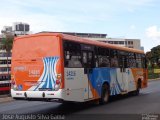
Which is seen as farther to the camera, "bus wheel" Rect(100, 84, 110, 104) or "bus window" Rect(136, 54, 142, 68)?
"bus window" Rect(136, 54, 142, 68)

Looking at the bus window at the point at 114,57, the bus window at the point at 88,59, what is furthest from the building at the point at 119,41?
the bus window at the point at 88,59

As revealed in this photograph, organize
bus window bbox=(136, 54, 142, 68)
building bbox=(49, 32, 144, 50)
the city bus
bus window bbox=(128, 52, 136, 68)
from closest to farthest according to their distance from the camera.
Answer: the city bus, bus window bbox=(128, 52, 136, 68), bus window bbox=(136, 54, 142, 68), building bbox=(49, 32, 144, 50)

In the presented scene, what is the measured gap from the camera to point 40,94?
15484mm

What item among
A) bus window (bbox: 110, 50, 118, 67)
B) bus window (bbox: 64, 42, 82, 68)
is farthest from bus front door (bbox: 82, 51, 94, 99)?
bus window (bbox: 110, 50, 118, 67)

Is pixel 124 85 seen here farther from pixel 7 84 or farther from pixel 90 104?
pixel 7 84

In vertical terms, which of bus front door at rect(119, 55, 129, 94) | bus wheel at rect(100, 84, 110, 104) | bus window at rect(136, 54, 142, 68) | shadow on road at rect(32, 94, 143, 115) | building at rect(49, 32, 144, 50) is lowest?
shadow on road at rect(32, 94, 143, 115)

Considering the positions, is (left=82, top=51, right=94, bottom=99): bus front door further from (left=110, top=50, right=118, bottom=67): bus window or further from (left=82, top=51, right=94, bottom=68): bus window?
A: (left=110, top=50, right=118, bottom=67): bus window

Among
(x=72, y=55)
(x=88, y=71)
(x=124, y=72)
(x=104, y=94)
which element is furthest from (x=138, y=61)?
(x=72, y=55)

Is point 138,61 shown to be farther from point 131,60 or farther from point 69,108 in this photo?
point 69,108

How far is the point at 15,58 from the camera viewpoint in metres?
16.6

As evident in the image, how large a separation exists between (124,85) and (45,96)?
28.4 ft

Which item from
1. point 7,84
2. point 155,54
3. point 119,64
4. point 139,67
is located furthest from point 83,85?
point 155,54

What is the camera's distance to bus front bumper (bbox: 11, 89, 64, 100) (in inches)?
Answer: 595

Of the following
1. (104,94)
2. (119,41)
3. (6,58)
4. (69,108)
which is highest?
(119,41)
